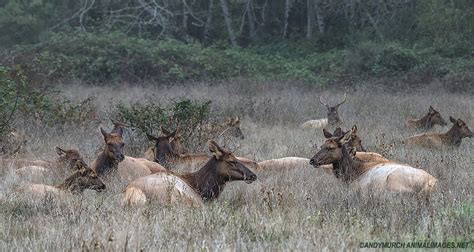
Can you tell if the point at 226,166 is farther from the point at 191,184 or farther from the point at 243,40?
the point at 243,40

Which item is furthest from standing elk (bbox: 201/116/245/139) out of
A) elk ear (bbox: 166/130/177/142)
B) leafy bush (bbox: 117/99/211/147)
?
elk ear (bbox: 166/130/177/142)

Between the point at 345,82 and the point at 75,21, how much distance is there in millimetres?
16713

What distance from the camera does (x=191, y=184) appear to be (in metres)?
9.41

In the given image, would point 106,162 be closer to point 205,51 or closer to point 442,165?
point 442,165

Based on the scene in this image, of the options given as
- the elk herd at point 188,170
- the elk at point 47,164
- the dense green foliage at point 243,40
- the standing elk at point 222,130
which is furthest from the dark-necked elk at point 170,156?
the dense green foliage at point 243,40

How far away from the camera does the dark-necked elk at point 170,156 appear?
11930 millimetres

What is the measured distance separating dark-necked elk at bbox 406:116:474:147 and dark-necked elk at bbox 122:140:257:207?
6.27 meters

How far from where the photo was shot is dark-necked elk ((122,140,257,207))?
8.26 m

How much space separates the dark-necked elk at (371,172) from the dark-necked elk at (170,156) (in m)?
1.30

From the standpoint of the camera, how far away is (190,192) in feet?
29.0

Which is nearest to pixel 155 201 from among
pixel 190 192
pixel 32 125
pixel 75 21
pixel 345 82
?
pixel 190 192

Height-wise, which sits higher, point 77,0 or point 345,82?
point 77,0

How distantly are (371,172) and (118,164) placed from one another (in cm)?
348

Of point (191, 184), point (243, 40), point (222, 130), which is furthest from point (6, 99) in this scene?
point (243, 40)
